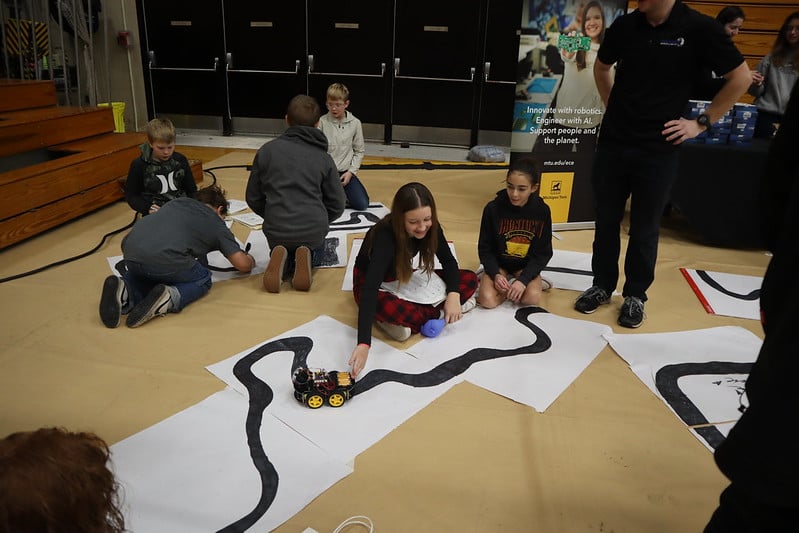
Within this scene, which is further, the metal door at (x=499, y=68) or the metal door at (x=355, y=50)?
the metal door at (x=355, y=50)

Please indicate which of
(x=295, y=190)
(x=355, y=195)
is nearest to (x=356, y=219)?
(x=355, y=195)

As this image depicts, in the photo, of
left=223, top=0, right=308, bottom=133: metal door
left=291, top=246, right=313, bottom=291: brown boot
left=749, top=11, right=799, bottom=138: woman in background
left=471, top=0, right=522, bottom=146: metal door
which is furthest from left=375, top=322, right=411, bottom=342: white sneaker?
left=223, top=0, right=308, bottom=133: metal door

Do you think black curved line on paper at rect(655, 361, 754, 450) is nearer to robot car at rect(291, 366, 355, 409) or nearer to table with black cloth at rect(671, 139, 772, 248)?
robot car at rect(291, 366, 355, 409)

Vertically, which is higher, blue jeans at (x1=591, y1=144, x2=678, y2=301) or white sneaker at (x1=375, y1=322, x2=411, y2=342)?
blue jeans at (x1=591, y1=144, x2=678, y2=301)

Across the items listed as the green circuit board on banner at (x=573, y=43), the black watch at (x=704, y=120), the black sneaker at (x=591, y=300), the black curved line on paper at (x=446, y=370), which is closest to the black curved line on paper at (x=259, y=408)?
the black curved line on paper at (x=446, y=370)

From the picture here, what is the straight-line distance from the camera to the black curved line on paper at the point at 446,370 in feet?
6.38

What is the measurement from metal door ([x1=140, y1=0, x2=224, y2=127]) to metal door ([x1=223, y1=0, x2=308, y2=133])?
0.14 m

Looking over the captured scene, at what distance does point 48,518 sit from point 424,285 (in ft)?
5.48

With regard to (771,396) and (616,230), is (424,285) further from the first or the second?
(771,396)

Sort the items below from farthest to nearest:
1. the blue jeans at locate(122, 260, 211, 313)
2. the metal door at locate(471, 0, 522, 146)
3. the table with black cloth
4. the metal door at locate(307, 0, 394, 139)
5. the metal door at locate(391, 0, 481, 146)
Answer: the metal door at locate(307, 0, 394, 139)
the metal door at locate(391, 0, 481, 146)
the metal door at locate(471, 0, 522, 146)
the table with black cloth
the blue jeans at locate(122, 260, 211, 313)

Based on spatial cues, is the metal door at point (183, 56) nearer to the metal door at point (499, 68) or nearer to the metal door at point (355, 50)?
the metal door at point (355, 50)

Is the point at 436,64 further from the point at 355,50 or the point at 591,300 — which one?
the point at 591,300

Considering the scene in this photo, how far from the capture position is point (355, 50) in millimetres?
6055

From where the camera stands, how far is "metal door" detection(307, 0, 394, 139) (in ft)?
19.5
